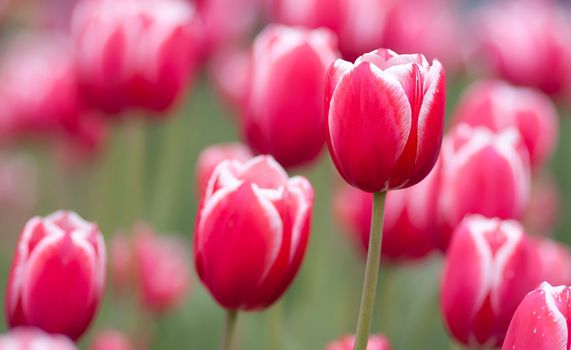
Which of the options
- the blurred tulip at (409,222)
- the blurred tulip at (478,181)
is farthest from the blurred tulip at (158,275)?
the blurred tulip at (478,181)

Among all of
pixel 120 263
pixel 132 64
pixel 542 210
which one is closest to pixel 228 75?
pixel 542 210

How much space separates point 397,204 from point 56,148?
99 cm

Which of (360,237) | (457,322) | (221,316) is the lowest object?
(221,316)

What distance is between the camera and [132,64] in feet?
4.00

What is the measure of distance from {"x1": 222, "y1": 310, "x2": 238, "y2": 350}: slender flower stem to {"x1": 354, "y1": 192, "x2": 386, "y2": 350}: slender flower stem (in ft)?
0.39

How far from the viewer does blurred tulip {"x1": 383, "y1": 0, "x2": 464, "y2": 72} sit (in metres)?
1.45

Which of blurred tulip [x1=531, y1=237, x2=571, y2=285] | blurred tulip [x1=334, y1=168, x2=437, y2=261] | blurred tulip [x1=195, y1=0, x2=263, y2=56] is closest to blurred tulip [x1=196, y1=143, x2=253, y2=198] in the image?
blurred tulip [x1=334, y1=168, x2=437, y2=261]

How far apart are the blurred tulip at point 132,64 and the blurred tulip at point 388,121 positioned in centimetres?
50

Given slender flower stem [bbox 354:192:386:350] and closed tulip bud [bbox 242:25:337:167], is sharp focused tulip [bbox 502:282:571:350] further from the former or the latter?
closed tulip bud [bbox 242:25:337:167]

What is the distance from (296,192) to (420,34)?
122 cm

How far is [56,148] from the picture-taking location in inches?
76.7

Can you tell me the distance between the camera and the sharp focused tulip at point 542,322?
0.69 m

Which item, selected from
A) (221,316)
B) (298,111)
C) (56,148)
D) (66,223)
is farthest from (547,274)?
(56,148)

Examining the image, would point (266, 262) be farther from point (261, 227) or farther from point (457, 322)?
point (457, 322)
